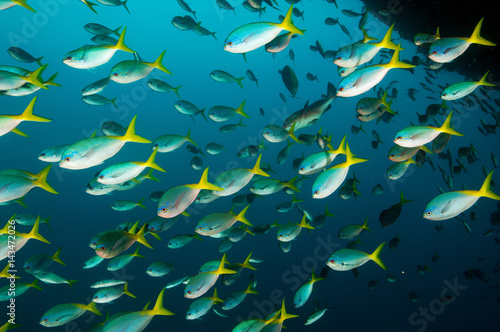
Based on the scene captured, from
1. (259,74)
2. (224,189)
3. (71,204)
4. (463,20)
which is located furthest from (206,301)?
(259,74)

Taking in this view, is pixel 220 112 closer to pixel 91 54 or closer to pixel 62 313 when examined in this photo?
pixel 91 54

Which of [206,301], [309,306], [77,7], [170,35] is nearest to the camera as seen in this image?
[206,301]

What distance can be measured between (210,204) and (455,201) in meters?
27.2

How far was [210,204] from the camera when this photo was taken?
1146 inches

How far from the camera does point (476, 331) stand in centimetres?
2348

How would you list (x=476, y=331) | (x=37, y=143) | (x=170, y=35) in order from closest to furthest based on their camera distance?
(x=476, y=331) → (x=37, y=143) → (x=170, y=35)

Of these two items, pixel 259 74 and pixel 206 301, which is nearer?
pixel 206 301

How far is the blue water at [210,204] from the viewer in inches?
736

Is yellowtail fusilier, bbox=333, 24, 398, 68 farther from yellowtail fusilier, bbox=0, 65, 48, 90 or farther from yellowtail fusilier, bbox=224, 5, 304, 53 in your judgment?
yellowtail fusilier, bbox=0, 65, 48, 90

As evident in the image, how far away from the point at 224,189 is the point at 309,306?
20.0 metres

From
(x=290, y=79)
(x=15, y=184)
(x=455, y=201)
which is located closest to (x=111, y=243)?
(x=15, y=184)

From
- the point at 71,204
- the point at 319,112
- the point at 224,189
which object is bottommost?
the point at 71,204

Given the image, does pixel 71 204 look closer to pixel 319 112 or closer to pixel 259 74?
pixel 319 112

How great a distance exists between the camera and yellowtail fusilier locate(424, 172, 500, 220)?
9.45 feet
